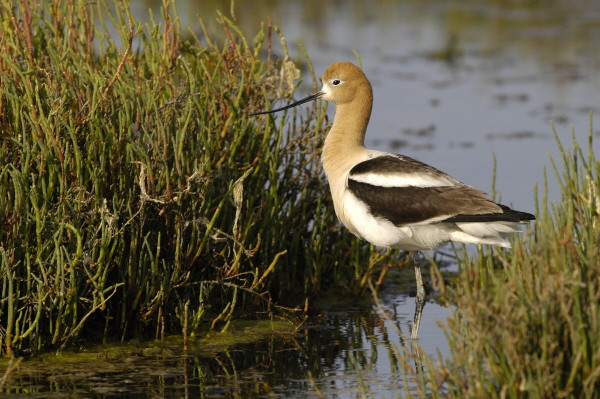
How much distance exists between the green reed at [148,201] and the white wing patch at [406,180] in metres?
0.61

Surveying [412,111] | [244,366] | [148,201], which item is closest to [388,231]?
[244,366]

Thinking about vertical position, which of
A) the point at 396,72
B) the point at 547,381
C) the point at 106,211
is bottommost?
the point at 547,381

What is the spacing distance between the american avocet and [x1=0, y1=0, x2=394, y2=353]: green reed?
17.0 inches

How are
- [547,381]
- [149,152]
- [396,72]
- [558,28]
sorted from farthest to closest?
[558,28]
[396,72]
[149,152]
[547,381]

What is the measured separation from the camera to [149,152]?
5863 millimetres

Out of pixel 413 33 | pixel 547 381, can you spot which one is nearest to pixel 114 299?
pixel 547 381

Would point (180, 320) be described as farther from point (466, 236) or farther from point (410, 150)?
point (410, 150)

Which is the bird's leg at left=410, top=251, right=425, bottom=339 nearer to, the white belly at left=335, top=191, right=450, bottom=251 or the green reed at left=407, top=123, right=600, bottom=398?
the white belly at left=335, top=191, right=450, bottom=251

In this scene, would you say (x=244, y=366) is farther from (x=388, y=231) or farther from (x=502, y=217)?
(x=502, y=217)

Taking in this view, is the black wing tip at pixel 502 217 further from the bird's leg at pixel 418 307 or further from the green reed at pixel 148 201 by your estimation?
the green reed at pixel 148 201

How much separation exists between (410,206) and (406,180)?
15 centimetres

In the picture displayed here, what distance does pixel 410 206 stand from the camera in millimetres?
A: 5926

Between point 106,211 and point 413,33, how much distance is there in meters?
12.8

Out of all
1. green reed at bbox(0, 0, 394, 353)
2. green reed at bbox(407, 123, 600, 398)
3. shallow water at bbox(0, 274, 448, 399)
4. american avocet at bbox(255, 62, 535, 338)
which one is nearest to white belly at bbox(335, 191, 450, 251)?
american avocet at bbox(255, 62, 535, 338)
